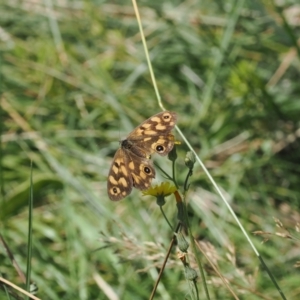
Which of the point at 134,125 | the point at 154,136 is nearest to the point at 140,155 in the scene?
the point at 154,136

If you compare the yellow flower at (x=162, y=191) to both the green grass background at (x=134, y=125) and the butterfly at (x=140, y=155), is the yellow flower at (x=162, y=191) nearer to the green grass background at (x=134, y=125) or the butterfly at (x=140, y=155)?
the butterfly at (x=140, y=155)

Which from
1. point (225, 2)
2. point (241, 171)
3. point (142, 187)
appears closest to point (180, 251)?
point (142, 187)

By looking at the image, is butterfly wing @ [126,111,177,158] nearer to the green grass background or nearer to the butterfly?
the butterfly

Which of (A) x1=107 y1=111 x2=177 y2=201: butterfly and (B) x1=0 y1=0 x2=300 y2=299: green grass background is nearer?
(A) x1=107 y1=111 x2=177 y2=201: butterfly

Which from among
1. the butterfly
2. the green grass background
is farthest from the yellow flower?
the green grass background

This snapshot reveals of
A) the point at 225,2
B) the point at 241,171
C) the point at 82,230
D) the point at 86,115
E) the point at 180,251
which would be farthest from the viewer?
the point at 225,2

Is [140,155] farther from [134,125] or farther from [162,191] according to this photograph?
[134,125]

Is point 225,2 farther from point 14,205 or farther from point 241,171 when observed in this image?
point 14,205
